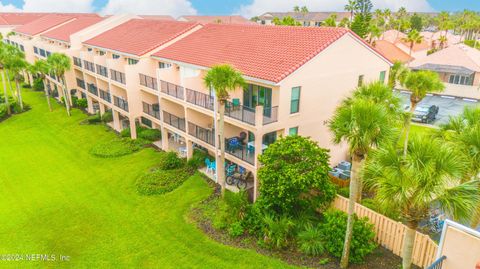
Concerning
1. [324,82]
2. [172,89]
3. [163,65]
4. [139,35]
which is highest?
[139,35]

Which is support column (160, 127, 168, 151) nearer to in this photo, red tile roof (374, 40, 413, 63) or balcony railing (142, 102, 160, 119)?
balcony railing (142, 102, 160, 119)

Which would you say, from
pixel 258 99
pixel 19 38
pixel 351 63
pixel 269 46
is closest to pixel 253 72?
pixel 258 99

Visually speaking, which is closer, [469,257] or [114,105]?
[469,257]

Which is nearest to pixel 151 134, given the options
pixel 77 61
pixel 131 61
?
pixel 131 61

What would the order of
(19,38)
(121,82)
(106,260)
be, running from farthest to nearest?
(19,38), (121,82), (106,260)

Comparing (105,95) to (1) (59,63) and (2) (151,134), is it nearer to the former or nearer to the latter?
(1) (59,63)

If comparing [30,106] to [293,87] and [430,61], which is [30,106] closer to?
[293,87]
